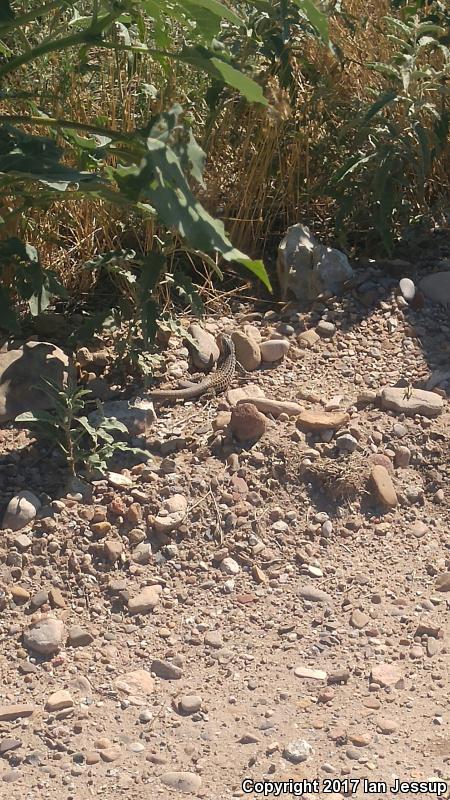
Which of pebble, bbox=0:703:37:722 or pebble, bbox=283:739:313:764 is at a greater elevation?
pebble, bbox=283:739:313:764

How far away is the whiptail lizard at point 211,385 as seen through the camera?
3.53 metres

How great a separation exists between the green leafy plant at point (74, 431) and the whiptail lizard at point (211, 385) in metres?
0.28

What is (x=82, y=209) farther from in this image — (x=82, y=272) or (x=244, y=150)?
(x=244, y=150)

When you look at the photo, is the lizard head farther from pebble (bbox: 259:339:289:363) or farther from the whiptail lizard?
pebble (bbox: 259:339:289:363)

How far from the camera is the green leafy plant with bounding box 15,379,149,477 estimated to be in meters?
3.16

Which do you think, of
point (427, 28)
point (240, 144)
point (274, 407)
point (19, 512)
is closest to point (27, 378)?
point (19, 512)

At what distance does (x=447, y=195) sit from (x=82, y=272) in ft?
4.93

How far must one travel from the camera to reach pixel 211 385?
3.57 meters

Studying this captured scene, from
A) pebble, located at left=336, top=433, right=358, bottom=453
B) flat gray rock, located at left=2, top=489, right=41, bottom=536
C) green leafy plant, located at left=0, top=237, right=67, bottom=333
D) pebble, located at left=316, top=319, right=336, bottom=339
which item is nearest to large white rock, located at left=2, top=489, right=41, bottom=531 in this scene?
flat gray rock, located at left=2, top=489, right=41, bottom=536

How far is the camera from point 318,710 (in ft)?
8.70

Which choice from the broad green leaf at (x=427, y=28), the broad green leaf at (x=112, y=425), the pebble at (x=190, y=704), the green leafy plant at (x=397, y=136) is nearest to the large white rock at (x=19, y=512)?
the broad green leaf at (x=112, y=425)

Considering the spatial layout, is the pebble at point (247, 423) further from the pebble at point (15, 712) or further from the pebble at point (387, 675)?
the pebble at point (15, 712)

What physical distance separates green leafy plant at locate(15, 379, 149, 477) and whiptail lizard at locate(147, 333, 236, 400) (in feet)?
0.93

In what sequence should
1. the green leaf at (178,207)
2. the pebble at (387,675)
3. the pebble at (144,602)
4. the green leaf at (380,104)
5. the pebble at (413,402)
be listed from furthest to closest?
the green leaf at (380,104), the pebble at (413,402), the pebble at (144,602), the pebble at (387,675), the green leaf at (178,207)
